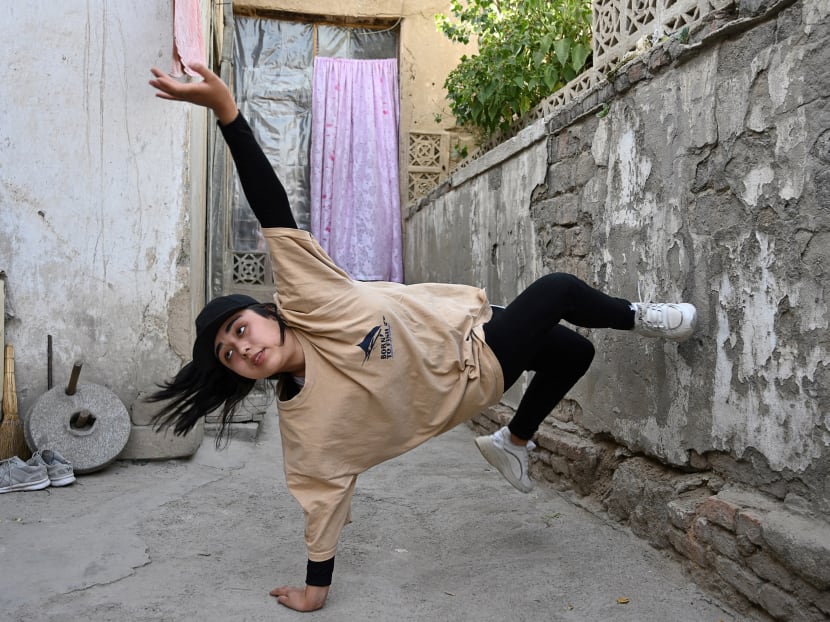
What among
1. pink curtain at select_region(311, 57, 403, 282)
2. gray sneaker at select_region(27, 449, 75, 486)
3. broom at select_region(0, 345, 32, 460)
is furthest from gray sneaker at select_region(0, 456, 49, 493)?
pink curtain at select_region(311, 57, 403, 282)

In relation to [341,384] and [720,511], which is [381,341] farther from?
[720,511]

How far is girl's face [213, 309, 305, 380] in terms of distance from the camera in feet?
6.75

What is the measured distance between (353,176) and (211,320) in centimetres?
616

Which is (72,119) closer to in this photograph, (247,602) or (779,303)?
(247,602)

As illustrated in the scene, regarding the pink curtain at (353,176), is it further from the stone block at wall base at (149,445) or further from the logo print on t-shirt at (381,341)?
the logo print on t-shirt at (381,341)

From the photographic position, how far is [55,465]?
11.1 ft

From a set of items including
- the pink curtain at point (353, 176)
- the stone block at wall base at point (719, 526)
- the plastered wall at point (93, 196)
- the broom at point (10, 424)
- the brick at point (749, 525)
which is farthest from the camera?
the pink curtain at point (353, 176)

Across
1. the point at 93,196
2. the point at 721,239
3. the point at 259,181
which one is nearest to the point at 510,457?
the point at 721,239

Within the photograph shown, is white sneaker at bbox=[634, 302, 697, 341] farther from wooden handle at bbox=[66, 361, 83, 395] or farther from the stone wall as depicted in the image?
wooden handle at bbox=[66, 361, 83, 395]

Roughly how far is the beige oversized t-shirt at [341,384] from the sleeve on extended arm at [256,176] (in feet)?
0.17

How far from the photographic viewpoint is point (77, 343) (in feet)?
12.5

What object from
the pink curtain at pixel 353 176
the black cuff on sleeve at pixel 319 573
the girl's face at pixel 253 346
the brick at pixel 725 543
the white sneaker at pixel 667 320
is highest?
the pink curtain at pixel 353 176

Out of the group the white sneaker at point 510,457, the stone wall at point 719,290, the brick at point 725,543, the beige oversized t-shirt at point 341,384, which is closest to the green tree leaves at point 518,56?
the stone wall at point 719,290

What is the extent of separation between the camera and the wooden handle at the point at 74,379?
139 inches
